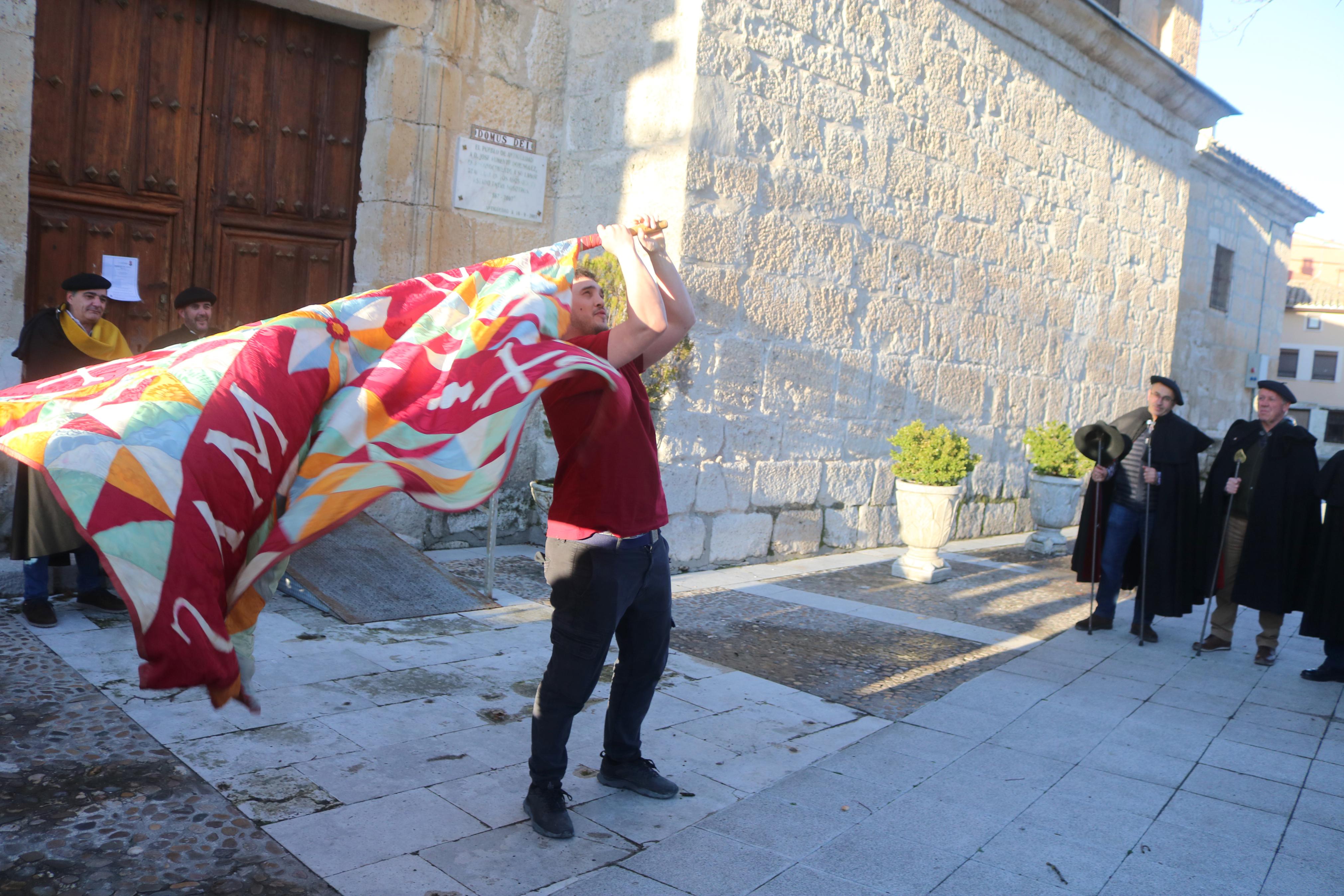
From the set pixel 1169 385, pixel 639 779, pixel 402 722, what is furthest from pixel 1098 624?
pixel 402 722

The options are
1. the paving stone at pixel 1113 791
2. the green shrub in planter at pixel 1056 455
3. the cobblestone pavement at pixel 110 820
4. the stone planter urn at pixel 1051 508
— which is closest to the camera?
the cobblestone pavement at pixel 110 820

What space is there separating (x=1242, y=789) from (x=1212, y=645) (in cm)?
279

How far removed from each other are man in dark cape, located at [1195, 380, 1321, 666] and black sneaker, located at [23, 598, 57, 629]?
6612 mm

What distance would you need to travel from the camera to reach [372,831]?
3.16m

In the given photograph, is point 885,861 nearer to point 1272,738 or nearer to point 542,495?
point 1272,738

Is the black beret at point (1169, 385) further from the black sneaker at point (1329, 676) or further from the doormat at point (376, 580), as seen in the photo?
the doormat at point (376, 580)

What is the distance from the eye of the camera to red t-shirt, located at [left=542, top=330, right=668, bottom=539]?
317 centimetres

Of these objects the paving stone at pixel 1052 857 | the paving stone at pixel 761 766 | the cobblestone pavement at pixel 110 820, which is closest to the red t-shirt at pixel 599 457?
the paving stone at pixel 761 766

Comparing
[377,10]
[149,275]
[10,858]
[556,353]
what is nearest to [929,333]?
[377,10]

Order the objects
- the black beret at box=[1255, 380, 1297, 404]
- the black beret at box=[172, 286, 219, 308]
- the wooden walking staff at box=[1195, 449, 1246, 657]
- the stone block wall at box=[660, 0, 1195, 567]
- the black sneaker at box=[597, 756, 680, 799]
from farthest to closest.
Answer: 1. the stone block wall at box=[660, 0, 1195, 567]
2. the wooden walking staff at box=[1195, 449, 1246, 657]
3. the black beret at box=[1255, 380, 1297, 404]
4. the black beret at box=[172, 286, 219, 308]
5. the black sneaker at box=[597, 756, 680, 799]

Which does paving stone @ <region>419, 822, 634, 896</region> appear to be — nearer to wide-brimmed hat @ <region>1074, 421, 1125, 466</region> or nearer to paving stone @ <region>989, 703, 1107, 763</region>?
paving stone @ <region>989, 703, 1107, 763</region>

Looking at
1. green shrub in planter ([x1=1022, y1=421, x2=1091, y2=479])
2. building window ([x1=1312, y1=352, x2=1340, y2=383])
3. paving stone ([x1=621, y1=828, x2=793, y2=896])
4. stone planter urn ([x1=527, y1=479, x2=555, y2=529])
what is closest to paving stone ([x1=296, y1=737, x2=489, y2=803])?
paving stone ([x1=621, y1=828, x2=793, y2=896])

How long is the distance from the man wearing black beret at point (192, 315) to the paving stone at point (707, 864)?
3.97 metres

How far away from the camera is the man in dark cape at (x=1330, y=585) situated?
6016mm
